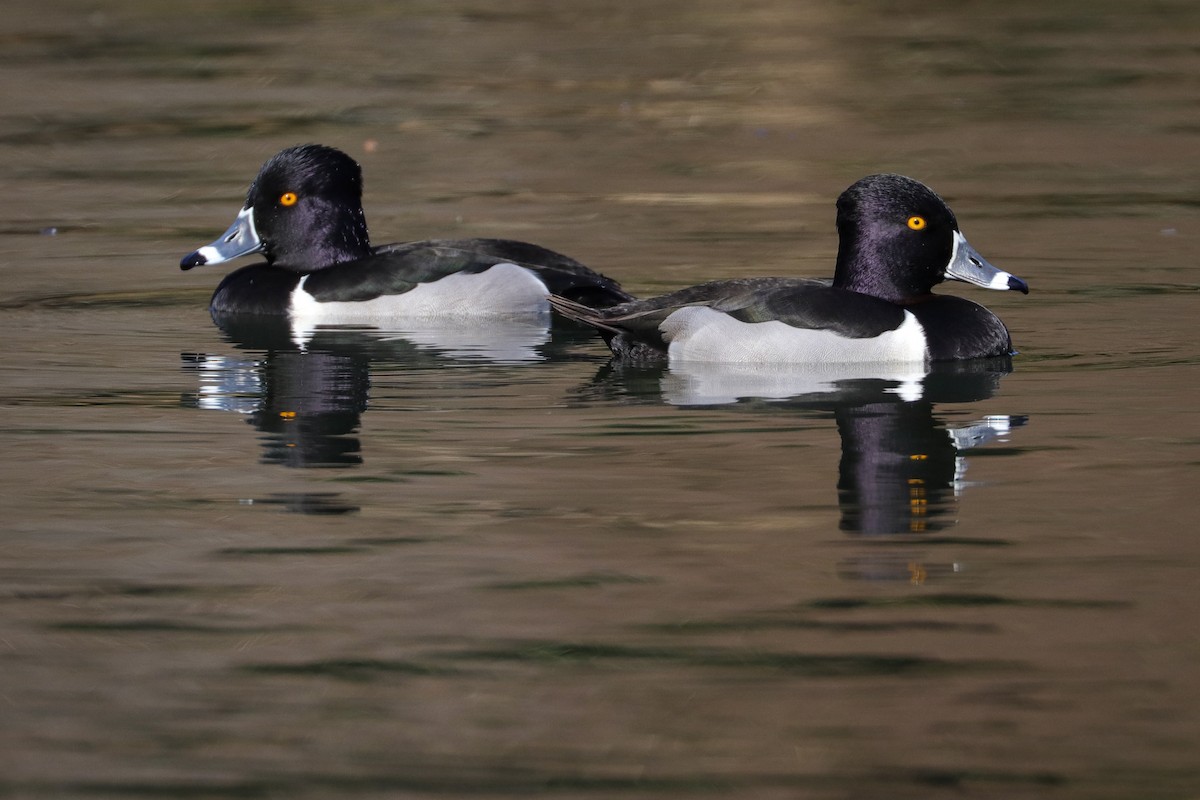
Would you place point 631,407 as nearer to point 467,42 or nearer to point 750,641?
point 750,641

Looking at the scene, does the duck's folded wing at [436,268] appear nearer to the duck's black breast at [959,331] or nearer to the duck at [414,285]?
the duck at [414,285]

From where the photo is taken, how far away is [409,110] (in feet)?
63.2

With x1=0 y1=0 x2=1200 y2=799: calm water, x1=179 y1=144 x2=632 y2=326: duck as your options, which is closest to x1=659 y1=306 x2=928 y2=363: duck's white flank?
x1=0 y1=0 x2=1200 y2=799: calm water

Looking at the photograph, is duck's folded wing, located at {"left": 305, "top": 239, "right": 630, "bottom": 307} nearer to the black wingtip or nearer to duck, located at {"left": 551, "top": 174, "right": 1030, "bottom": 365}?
the black wingtip

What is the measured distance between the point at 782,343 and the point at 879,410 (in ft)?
3.00

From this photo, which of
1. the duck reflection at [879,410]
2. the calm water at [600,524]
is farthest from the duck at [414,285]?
the duck reflection at [879,410]

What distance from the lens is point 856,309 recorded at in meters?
9.27

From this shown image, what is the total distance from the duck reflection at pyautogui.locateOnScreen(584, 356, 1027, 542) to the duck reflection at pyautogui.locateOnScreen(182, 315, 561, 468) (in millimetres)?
1023

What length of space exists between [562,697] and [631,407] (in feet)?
12.1

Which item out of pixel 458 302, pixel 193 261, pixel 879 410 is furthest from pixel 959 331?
pixel 193 261

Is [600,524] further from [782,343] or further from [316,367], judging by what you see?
[316,367]

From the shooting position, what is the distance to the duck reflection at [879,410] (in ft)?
22.2

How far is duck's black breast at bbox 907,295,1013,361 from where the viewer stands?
9.34 meters

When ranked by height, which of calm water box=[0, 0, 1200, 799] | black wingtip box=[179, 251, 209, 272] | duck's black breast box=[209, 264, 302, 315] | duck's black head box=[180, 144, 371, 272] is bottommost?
calm water box=[0, 0, 1200, 799]
